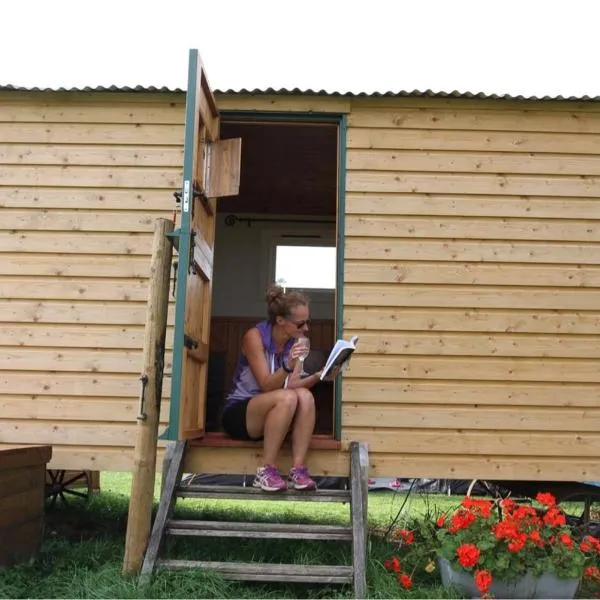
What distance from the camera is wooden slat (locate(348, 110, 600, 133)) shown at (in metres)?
4.45

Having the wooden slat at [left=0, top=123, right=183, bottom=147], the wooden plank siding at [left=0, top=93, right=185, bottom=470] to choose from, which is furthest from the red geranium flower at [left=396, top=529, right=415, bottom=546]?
the wooden slat at [left=0, top=123, right=183, bottom=147]

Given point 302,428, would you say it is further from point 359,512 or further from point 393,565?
point 393,565

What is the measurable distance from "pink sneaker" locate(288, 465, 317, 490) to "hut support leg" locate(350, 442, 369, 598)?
9.7 inches

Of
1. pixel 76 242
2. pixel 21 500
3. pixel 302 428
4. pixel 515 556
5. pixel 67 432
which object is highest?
pixel 76 242

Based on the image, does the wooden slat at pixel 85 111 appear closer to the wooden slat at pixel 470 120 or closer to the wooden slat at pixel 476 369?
the wooden slat at pixel 470 120

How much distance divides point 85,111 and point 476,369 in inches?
118

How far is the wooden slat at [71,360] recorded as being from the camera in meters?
4.23

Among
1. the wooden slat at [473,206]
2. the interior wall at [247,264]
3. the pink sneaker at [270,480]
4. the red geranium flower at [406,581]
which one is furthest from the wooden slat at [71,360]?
the interior wall at [247,264]

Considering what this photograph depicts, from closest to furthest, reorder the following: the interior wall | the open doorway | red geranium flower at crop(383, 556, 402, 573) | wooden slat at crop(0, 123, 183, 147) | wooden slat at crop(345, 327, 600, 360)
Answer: red geranium flower at crop(383, 556, 402, 573)
wooden slat at crop(345, 327, 600, 360)
wooden slat at crop(0, 123, 183, 147)
the open doorway
the interior wall

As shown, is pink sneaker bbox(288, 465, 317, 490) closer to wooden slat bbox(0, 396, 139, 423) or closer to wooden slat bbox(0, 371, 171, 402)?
wooden slat bbox(0, 371, 171, 402)

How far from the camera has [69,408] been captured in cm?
420

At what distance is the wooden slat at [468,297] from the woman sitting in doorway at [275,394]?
0.51m

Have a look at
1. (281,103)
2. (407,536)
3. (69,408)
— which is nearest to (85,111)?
(281,103)

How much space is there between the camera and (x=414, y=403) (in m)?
4.20
